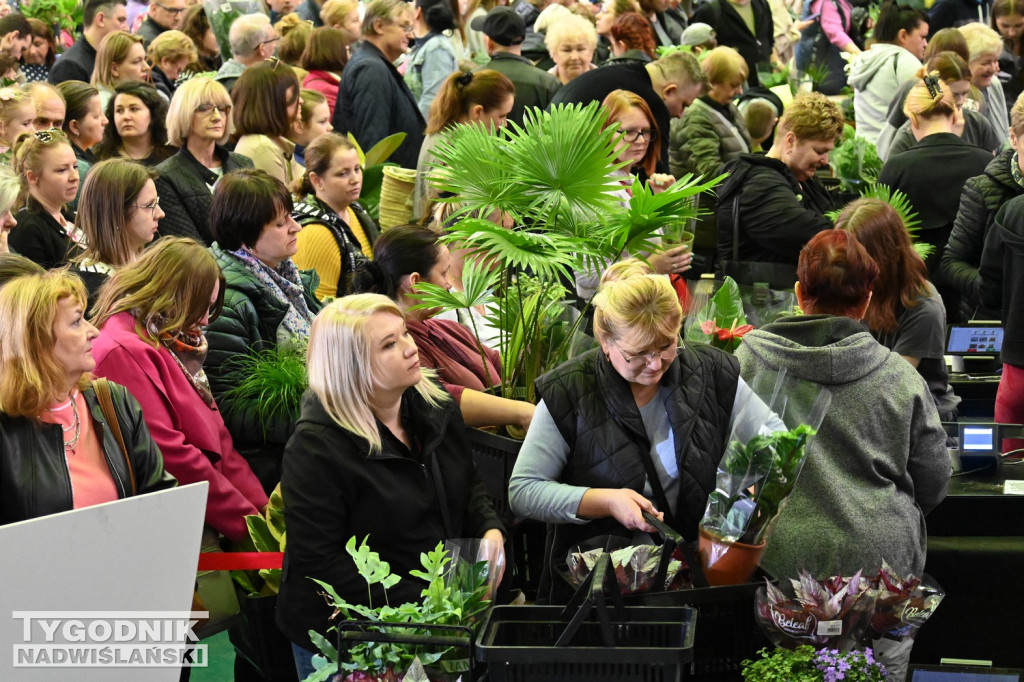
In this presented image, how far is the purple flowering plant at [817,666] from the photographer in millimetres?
2506

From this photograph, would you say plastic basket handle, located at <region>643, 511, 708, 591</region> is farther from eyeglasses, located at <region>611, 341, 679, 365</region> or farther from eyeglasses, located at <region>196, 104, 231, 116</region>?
eyeglasses, located at <region>196, 104, 231, 116</region>

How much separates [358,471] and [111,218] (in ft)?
5.66

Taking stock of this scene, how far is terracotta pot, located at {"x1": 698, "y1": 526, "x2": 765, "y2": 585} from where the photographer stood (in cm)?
279

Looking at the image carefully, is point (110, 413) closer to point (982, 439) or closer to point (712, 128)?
point (982, 439)

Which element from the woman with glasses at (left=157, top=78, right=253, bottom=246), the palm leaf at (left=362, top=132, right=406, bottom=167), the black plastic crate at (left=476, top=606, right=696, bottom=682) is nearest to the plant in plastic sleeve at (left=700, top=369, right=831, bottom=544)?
the black plastic crate at (left=476, top=606, right=696, bottom=682)

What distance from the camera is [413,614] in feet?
8.28

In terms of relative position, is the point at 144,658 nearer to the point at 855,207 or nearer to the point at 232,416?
the point at 232,416

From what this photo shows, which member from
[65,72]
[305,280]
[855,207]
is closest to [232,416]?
[305,280]

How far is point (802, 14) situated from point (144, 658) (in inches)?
355

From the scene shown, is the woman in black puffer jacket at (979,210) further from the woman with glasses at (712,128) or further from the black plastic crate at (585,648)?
the black plastic crate at (585,648)

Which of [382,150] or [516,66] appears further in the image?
[516,66]

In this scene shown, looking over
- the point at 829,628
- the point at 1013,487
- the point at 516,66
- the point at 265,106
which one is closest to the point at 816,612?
the point at 829,628

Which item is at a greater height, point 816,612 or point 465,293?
point 465,293

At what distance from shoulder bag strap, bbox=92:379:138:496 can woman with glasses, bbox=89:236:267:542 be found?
45 centimetres
